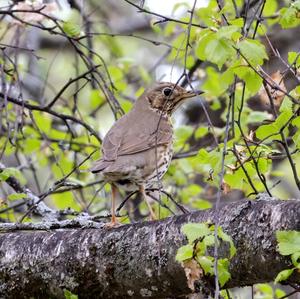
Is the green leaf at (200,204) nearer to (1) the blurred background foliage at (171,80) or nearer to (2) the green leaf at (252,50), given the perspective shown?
(1) the blurred background foliage at (171,80)

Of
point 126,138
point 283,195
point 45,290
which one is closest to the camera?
point 45,290

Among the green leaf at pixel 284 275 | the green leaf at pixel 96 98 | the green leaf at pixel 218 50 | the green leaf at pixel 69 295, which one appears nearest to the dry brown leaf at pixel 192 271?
the green leaf at pixel 284 275

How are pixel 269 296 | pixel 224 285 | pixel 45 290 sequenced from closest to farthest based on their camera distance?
pixel 224 285
pixel 45 290
pixel 269 296

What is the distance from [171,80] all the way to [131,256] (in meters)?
1.49

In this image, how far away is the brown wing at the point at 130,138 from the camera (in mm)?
5125

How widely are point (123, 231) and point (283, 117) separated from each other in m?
1.06

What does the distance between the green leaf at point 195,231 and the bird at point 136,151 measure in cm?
148

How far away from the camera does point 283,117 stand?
4.12 m

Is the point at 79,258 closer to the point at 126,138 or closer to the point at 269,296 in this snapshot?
the point at 126,138

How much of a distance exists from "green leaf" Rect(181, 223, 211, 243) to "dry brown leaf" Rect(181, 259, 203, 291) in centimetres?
20

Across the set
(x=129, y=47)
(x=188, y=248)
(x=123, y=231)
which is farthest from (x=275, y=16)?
(x=129, y=47)

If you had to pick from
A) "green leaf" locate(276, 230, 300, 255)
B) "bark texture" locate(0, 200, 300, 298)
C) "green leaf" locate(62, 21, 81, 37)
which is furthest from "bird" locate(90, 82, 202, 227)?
"green leaf" locate(276, 230, 300, 255)

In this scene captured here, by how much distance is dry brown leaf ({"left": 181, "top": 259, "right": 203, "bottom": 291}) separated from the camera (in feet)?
11.3

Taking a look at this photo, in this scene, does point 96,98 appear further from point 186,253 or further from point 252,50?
point 186,253
